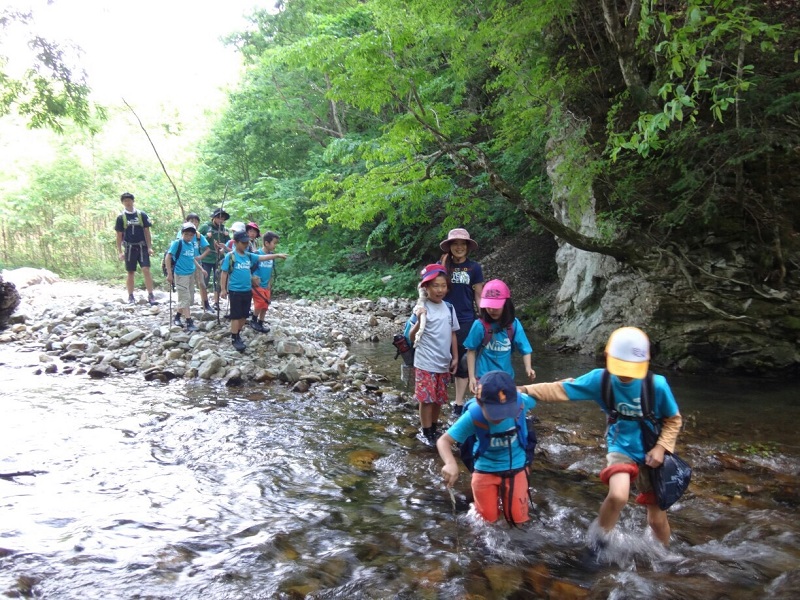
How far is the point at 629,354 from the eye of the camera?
3.08 m

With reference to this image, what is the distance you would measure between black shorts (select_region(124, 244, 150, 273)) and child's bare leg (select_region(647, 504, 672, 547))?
10.6 metres

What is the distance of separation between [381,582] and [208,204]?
2290cm

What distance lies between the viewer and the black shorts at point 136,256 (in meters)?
11.1

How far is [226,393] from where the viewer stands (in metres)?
7.14

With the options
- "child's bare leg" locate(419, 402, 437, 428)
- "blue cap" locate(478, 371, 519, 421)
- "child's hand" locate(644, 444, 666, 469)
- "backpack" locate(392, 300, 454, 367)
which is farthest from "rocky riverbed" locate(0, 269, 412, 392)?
"child's hand" locate(644, 444, 666, 469)

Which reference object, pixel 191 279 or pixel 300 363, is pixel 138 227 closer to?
pixel 191 279

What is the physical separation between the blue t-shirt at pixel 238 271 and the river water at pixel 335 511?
2.18m

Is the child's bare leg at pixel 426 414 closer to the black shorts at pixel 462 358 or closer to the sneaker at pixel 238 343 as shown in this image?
the black shorts at pixel 462 358

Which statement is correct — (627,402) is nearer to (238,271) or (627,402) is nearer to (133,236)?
(238,271)

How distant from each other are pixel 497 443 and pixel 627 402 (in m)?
0.83

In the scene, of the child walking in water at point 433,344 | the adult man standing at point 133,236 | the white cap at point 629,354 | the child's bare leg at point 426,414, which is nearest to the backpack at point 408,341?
the child walking in water at point 433,344

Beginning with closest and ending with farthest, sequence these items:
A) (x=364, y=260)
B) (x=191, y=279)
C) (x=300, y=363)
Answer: (x=300, y=363)
(x=191, y=279)
(x=364, y=260)

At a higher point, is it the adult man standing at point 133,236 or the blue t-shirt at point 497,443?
the adult man standing at point 133,236

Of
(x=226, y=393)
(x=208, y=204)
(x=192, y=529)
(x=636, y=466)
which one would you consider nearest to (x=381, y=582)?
(x=192, y=529)
